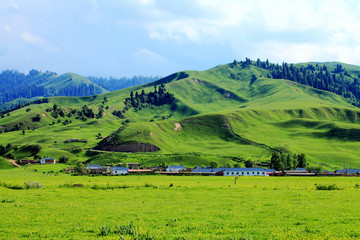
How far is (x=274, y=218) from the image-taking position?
107 ft

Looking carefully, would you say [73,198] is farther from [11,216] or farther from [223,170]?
[223,170]

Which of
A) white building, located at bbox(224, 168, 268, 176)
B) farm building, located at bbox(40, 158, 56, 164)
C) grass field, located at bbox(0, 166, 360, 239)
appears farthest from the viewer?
farm building, located at bbox(40, 158, 56, 164)

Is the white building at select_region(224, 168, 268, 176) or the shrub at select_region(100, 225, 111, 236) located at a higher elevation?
the shrub at select_region(100, 225, 111, 236)

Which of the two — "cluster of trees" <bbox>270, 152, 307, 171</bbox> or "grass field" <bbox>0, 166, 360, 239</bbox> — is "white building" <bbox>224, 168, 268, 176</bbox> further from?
"grass field" <bbox>0, 166, 360, 239</bbox>

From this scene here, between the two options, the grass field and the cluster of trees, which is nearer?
the grass field

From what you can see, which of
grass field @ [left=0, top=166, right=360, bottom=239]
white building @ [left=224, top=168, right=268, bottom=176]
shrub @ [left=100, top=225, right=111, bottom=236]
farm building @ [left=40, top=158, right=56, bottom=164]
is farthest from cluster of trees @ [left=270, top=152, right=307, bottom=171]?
shrub @ [left=100, top=225, right=111, bottom=236]

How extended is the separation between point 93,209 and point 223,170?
4460 inches

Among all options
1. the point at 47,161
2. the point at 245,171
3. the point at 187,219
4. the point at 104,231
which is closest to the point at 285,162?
the point at 245,171

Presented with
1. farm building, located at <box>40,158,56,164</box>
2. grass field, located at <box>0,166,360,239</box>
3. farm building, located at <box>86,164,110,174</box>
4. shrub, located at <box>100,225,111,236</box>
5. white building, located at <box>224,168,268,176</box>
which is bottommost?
white building, located at <box>224,168,268,176</box>

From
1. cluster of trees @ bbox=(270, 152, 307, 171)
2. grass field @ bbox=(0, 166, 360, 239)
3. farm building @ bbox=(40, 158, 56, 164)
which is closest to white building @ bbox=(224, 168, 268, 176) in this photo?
cluster of trees @ bbox=(270, 152, 307, 171)

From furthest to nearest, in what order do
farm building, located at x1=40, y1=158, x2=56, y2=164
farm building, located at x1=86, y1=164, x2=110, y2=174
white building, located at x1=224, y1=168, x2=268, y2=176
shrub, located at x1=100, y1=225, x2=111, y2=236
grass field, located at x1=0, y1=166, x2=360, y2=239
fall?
farm building, located at x1=40, y1=158, x2=56, y2=164 < farm building, located at x1=86, y1=164, x2=110, y2=174 < white building, located at x1=224, y1=168, x2=268, y2=176 < shrub, located at x1=100, y1=225, x2=111, y2=236 < grass field, located at x1=0, y1=166, x2=360, y2=239

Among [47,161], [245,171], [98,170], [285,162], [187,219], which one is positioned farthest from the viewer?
[47,161]

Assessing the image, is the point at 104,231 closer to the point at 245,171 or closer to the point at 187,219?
the point at 187,219

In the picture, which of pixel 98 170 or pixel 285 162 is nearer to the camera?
pixel 98 170
